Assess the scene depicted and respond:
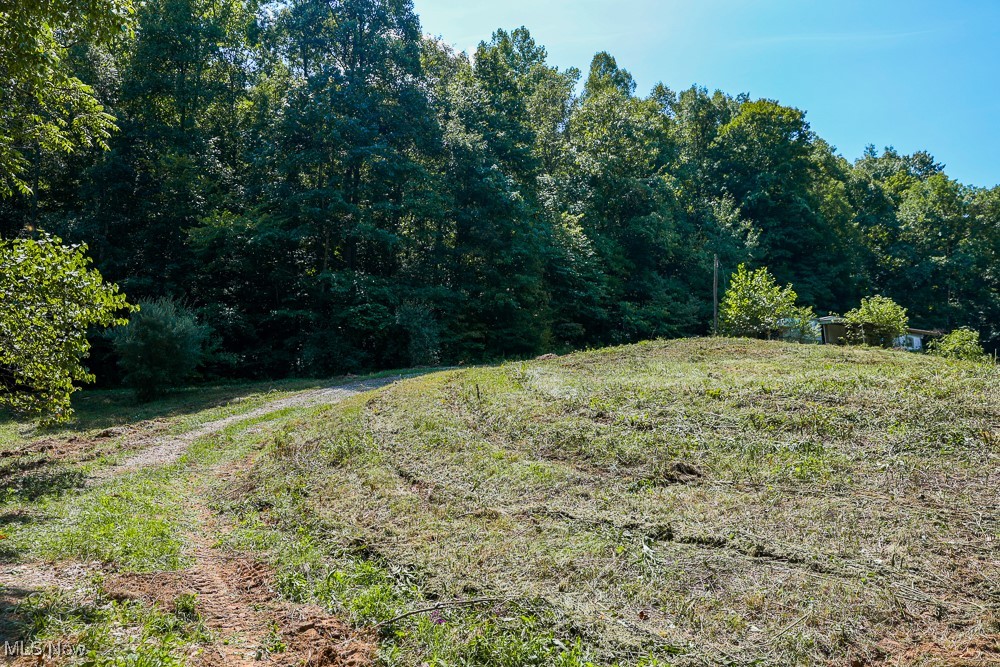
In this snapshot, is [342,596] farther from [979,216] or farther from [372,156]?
[979,216]

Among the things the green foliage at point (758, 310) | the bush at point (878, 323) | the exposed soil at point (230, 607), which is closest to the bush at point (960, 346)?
the bush at point (878, 323)

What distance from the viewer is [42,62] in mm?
7598

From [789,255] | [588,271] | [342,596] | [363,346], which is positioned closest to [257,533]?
[342,596]

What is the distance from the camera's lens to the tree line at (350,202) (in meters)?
25.6

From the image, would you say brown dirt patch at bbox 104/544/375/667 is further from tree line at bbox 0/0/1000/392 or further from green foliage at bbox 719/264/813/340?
green foliage at bbox 719/264/813/340

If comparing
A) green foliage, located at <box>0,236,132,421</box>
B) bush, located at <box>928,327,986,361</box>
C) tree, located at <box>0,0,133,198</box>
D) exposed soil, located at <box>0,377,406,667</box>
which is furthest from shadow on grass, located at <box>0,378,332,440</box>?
bush, located at <box>928,327,986,361</box>

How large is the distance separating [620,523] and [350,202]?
2425 cm

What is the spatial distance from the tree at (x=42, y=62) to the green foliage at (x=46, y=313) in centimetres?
128

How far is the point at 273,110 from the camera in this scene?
27.2 meters

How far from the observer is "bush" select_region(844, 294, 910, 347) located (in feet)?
68.1

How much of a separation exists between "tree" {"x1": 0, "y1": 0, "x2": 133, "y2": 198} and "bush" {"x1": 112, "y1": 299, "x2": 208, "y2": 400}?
9.24m

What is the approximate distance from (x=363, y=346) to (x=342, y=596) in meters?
22.4

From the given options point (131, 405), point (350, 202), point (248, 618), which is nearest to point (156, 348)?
point (131, 405)

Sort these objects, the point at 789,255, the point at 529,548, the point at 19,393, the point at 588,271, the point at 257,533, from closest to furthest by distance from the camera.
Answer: the point at 529,548, the point at 257,533, the point at 19,393, the point at 588,271, the point at 789,255
